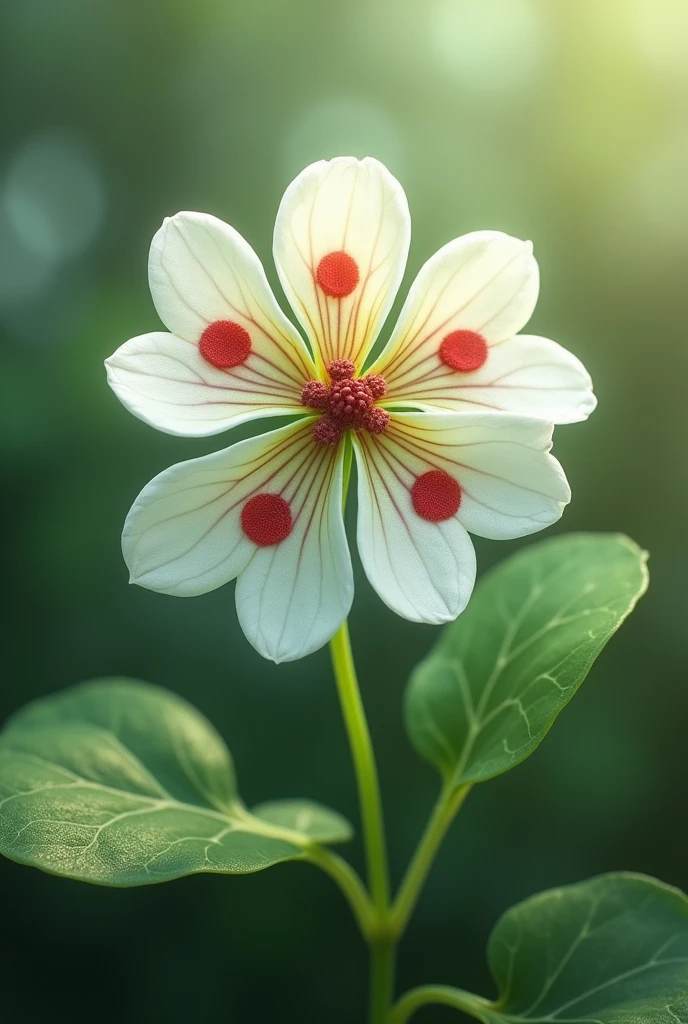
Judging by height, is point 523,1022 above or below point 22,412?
below

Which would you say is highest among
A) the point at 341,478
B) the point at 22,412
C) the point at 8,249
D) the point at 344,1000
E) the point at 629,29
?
the point at 629,29

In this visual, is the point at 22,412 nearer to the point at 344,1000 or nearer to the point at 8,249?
the point at 8,249

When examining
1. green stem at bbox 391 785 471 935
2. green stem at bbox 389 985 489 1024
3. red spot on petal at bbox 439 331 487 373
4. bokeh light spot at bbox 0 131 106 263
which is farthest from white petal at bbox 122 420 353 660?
bokeh light spot at bbox 0 131 106 263

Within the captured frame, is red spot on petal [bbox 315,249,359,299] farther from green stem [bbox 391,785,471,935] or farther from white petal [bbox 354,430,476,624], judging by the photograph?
green stem [bbox 391,785,471,935]

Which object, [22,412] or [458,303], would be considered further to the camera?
[22,412]

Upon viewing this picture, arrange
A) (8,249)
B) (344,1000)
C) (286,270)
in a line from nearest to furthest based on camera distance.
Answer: (286,270), (344,1000), (8,249)

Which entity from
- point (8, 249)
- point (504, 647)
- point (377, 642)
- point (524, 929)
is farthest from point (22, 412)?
point (524, 929)

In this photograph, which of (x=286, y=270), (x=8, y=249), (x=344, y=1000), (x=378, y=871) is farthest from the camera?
(x=8, y=249)

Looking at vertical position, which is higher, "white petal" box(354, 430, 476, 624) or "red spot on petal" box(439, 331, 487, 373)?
"red spot on petal" box(439, 331, 487, 373)
